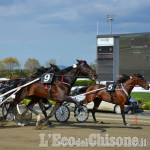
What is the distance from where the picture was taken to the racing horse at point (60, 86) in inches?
437

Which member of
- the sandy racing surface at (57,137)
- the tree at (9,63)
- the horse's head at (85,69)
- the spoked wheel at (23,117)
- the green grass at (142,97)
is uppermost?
the tree at (9,63)

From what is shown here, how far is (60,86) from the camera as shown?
11180 mm

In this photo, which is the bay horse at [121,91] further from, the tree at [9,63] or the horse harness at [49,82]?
the tree at [9,63]

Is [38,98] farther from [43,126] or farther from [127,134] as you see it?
[127,134]

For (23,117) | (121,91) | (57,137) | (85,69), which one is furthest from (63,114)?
(57,137)

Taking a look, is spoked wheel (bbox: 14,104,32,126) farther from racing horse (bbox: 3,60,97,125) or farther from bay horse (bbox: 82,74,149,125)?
bay horse (bbox: 82,74,149,125)

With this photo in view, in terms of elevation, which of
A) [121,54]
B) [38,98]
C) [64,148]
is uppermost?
[121,54]

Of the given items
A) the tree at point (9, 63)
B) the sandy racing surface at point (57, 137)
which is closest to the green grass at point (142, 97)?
the sandy racing surface at point (57, 137)

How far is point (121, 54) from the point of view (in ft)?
109

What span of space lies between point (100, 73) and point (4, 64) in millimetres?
49944

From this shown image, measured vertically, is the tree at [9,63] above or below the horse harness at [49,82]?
above

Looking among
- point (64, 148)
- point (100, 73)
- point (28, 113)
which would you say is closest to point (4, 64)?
point (100, 73)

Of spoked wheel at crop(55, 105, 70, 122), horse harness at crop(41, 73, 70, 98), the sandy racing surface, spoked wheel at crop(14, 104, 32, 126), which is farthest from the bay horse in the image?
spoked wheel at crop(14, 104, 32, 126)

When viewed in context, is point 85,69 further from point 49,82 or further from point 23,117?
point 23,117
